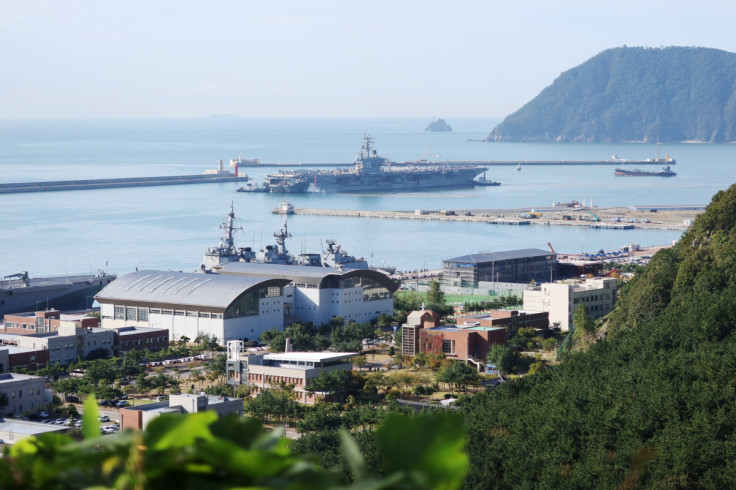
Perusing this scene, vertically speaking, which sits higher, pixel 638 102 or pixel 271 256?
pixel 638 102

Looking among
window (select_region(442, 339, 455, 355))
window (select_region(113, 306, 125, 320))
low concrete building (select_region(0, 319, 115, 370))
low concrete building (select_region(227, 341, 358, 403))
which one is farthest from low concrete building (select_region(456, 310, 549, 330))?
window (select_region(113, 306, 125, 320))

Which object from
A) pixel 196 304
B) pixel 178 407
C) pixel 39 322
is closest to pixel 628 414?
pixel 178 407

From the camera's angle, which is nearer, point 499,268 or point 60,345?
point 60,345

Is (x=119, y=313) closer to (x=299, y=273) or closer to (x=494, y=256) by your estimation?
(x=299, y=273)

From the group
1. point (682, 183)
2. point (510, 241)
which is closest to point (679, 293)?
point (510, 241)

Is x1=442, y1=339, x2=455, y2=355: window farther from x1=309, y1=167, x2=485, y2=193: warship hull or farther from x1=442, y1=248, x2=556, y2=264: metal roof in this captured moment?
x1=309, y1=167, x2=485, y2=193: warship hull

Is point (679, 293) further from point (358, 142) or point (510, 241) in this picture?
point (358, 142)

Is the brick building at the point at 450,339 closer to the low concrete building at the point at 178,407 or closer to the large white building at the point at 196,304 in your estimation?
the large white building at the point at 196,304
